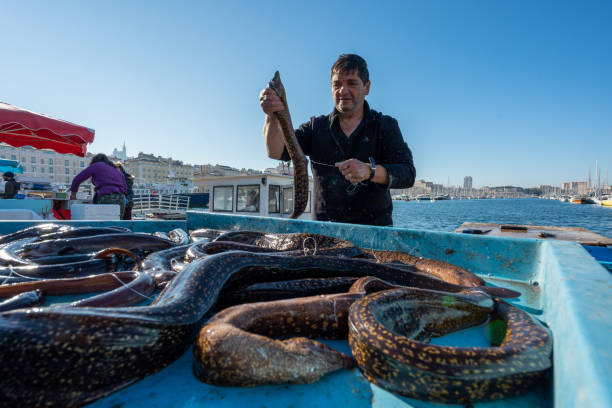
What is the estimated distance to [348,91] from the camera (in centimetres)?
350

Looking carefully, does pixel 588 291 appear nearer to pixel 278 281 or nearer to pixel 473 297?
pixel 473 297

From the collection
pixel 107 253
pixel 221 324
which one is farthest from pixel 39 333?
pixel 107 253

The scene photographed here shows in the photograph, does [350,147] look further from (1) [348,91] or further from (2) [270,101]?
(2) [270,101]

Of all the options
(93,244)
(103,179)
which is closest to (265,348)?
(93,244)

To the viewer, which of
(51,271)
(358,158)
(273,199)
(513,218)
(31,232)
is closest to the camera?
(51,271)

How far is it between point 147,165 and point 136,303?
11164 centimetres

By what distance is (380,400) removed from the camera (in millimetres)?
1144

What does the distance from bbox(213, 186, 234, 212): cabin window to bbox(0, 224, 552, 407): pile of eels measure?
35.8 feet

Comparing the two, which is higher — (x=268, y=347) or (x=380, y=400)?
(x=268, y=347)

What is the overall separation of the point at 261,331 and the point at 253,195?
36.3 feet

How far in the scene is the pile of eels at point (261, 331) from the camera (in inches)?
44.0

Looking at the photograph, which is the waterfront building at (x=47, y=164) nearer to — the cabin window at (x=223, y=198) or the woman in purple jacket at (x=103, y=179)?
the cabin window at (x=223, y=198)

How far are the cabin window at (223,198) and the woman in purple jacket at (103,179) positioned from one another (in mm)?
5535

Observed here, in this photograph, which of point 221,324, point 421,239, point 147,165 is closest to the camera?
point 221,324
